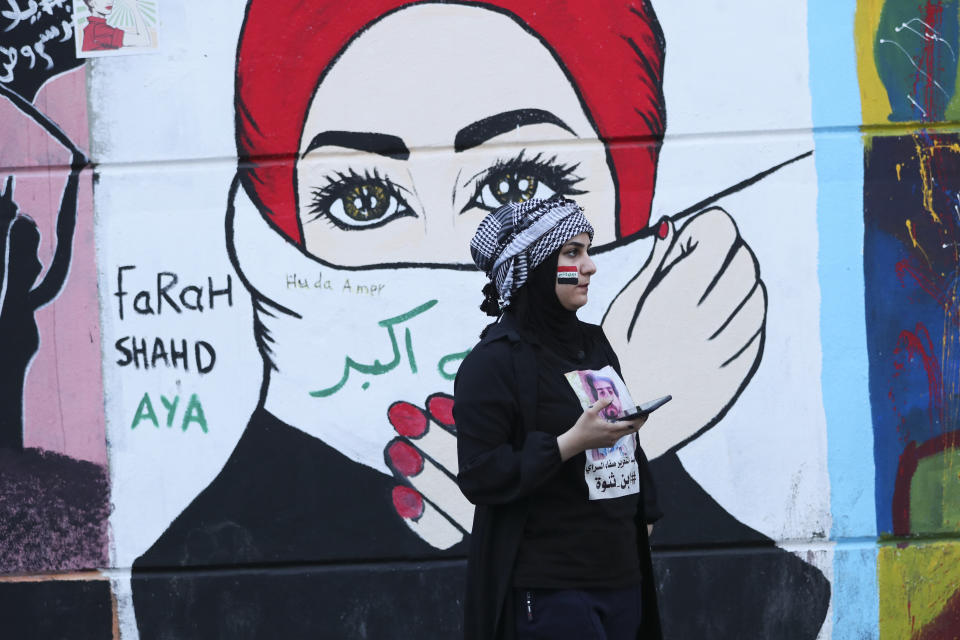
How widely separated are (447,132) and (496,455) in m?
2.04

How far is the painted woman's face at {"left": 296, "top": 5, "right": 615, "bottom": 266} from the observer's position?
4250mm

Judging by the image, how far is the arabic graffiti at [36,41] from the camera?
14.1 ft

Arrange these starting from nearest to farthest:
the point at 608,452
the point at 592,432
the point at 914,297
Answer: the point at 592,432, the point at 608,452, the point at 914,297

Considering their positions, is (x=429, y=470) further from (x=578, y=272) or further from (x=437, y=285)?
(x=578, y=272)

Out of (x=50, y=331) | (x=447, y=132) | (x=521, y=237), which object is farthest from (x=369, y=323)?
(x=521, y=237)

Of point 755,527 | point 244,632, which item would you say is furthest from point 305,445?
point 755,527

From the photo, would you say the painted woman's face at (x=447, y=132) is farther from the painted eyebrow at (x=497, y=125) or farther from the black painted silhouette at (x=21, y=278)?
the black painted silhouette at (x=21, y=278)

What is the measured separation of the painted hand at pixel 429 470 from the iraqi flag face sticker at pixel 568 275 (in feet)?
5.51

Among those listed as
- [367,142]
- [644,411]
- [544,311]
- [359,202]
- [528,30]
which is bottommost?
[644,411]

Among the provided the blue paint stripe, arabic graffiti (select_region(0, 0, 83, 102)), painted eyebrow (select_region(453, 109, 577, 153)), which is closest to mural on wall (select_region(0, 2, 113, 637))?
arabic graffiti (select_region(0, 0, 83, 102))

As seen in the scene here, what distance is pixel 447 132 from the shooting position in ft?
14.0

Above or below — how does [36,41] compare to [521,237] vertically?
above

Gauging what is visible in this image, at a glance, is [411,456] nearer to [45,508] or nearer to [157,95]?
[45,508]

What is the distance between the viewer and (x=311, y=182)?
4.29 meters
